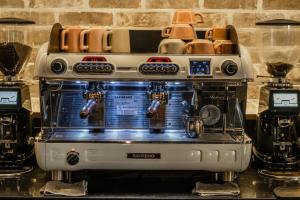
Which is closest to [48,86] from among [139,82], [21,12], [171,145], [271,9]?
[139,82]

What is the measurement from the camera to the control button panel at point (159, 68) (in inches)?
62.3

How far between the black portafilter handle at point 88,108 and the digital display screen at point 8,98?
25 centimetres

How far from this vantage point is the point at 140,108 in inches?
66.8

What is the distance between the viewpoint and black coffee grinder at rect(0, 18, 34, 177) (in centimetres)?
174

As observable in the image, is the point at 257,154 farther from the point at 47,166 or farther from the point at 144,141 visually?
the point at 47,166

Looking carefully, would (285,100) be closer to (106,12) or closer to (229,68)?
(229,68)

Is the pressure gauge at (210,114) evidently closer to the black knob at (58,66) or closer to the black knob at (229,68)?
the black knob at (229,68)

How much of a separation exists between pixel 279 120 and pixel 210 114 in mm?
252

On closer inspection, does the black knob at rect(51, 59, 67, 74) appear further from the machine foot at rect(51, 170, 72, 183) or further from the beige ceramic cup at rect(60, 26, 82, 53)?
the machine foot at rect(51, 170, 72, 183)

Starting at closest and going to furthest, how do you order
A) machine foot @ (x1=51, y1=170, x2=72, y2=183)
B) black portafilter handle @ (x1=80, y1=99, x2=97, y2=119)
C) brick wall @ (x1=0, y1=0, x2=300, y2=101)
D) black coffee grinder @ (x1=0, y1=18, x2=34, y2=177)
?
black portafilter handle @ (x1=80, y1=99, x2=97, y2=119) < machine foot @ (x1=51, y1=170, x2=72, y2=183) < black coffee grinder @ (x1=0, y1=18, x2=34, y2=177) < brick wall @ (x1=0, y1=0, x2=300, y2=101)

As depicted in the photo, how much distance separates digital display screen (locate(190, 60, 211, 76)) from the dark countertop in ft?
1.15

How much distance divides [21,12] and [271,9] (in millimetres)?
1009

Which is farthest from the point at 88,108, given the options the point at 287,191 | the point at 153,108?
the point at 287,191

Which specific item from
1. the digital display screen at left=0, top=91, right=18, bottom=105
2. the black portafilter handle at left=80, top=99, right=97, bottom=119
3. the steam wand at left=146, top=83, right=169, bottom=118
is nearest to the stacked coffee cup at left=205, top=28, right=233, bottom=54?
the steam wand at left=146, top=83, right=169, bottom=118
